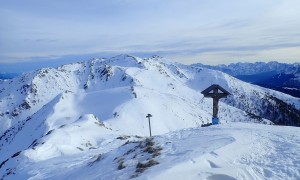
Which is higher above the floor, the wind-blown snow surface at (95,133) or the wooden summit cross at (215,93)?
the wooden summit cross at (215,93)

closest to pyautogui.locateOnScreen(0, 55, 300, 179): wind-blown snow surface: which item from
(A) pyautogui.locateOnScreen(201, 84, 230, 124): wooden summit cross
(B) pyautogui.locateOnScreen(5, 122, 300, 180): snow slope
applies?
(B) pyautogui.locateOnScreen(5, 122, 300, 180): snow slope

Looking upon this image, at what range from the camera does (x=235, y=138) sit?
52.2ft

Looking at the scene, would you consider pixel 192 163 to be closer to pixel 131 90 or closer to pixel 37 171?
pixel 37 171

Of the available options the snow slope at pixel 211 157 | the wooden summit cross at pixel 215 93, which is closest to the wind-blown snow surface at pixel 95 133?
the snow slope at pixel 211 157

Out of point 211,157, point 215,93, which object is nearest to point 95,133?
point 215,93

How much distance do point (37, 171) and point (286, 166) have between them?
1751cm

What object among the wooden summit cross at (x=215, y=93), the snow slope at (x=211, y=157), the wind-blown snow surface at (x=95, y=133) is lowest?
the wind-blown snow surface at (x=95, y=133)

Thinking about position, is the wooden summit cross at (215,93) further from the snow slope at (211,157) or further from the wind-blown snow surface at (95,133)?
the wind-blown snow surface at (95,133)

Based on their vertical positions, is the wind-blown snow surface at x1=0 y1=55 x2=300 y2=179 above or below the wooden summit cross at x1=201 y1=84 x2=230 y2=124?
below

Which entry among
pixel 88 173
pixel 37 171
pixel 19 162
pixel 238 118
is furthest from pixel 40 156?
pixel 238 118

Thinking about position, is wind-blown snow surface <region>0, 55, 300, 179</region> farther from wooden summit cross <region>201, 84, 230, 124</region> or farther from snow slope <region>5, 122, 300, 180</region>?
wooden summit cross <region>201, 84, 230, 124</region>

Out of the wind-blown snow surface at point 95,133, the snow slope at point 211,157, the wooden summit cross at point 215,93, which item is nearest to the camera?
the snow slope at point 211,157

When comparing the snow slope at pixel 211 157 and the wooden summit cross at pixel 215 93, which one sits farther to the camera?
the wooden summit cross at pixel 215 93

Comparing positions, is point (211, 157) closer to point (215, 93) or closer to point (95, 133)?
point (215, 93)
